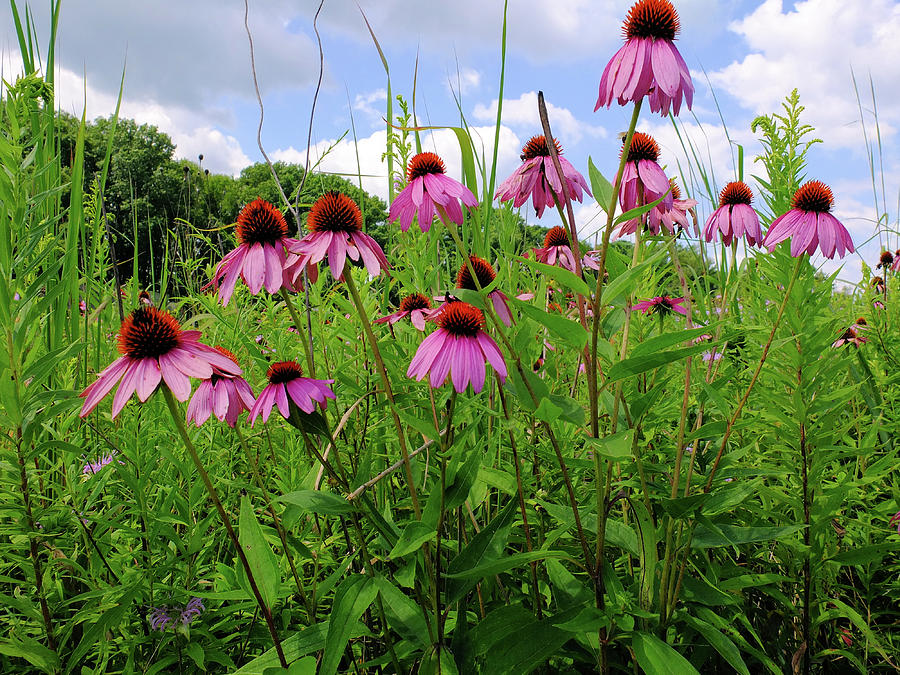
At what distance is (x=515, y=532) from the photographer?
132 centimetres

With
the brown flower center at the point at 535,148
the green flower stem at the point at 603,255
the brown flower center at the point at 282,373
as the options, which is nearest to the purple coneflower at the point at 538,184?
the brown flower center at the point at 535,148

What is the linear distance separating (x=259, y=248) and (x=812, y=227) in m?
1.06

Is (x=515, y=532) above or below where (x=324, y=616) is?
above

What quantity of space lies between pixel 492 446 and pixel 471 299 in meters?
0.61

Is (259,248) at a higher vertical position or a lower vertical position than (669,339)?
higher

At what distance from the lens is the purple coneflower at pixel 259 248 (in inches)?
38.5

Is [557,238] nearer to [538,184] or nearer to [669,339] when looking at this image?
[538,184]

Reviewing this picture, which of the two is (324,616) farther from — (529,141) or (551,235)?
(551,235)

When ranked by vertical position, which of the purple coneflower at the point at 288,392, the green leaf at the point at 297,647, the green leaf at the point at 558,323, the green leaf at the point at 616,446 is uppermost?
the green leaf at the point at 558,323

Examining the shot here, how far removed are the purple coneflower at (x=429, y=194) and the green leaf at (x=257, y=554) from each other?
55 centimetres

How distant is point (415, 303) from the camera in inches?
60.2

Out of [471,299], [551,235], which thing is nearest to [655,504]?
[471,299]

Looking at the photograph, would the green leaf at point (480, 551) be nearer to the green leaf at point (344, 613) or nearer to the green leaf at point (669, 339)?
the green leaf at point (344, 613)

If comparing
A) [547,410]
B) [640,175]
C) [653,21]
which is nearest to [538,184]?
[640,175]
